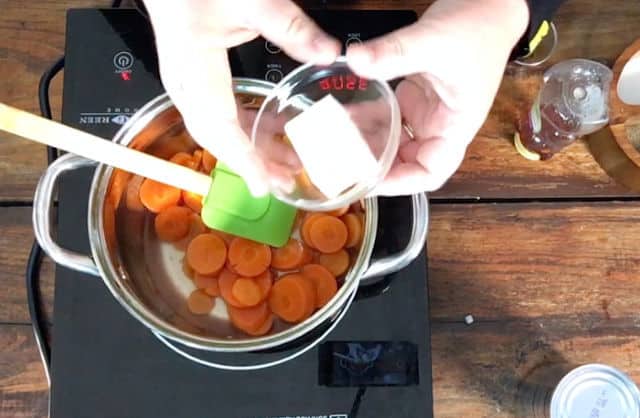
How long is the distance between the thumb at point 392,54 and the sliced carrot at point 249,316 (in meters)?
0.31

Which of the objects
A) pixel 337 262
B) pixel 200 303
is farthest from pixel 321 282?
pixel 200 303

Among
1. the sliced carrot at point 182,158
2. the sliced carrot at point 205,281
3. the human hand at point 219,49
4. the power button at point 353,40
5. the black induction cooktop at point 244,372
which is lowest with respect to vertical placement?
the black induction cooktop at point 244,372

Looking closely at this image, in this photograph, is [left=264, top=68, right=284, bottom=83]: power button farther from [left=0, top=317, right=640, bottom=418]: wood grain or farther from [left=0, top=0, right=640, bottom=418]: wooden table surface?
[left=0, top=317, right=640, bottom=418]: wood grain

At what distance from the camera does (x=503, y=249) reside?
0.87m

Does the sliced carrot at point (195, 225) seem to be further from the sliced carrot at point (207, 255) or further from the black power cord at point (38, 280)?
the black power cord at point (38, 280)

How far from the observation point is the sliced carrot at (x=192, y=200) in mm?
810

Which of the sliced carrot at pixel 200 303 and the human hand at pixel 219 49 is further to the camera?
the sliced carrot at pixel 200 303

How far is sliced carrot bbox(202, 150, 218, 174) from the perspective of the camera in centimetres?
80

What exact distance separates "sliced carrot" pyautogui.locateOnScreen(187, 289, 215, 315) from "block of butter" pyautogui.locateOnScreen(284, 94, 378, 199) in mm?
199

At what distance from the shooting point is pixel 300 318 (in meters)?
0.76

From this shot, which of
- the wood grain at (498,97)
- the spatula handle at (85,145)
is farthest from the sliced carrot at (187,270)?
the wood grain at (498,97)

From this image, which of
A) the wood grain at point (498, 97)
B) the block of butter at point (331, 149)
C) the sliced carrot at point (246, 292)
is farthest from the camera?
the wood grain at point (498, 97)

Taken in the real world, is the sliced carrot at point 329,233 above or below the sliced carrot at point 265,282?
above

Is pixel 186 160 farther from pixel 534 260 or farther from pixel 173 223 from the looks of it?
pixel 534 260
